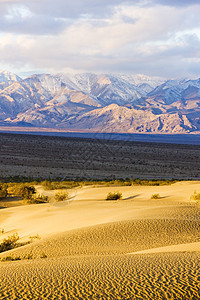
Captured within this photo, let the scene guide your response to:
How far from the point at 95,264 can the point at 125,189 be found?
1900cm

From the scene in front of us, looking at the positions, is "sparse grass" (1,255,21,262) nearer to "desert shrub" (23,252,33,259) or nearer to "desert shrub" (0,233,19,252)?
"desert shrub" (23,252,33,259)

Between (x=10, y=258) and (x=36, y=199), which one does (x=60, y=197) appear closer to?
(x=36, y=199)

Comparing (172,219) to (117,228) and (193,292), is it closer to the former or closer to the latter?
(117,228)

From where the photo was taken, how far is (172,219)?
1286cm

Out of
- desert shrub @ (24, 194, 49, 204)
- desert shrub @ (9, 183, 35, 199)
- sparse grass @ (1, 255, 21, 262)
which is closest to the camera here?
sparse grass @ (1, 255, 21, 262)

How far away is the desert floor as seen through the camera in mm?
5445

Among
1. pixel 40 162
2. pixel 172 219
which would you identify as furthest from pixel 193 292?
pixel 40 162

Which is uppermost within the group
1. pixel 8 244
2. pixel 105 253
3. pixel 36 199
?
pixel 105 253

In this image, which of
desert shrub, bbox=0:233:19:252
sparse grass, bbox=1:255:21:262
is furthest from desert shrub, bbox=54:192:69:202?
sparse grass, bbox=1:255:21:262

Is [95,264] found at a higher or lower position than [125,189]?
higher

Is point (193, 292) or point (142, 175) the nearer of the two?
point (193, 292)

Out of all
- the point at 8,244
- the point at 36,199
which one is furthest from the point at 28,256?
the point at 36,199

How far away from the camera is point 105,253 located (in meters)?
9.55

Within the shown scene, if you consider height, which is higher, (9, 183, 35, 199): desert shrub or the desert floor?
the desert floor
